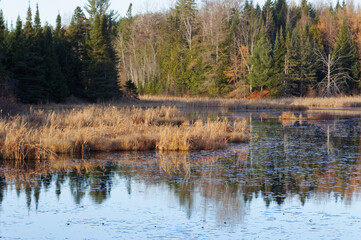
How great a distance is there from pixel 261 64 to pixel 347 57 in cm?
1314

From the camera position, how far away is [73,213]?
9.12 m

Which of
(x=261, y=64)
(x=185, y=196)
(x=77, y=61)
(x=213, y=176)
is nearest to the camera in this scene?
(x=185, y=196)

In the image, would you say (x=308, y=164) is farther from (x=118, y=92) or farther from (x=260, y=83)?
(x=260, y=83)

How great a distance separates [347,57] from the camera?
2579 inches

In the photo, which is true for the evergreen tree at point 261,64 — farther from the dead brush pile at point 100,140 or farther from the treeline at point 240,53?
the dead brush pile at point 100,140

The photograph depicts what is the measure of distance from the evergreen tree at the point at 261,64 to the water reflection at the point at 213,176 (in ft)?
139

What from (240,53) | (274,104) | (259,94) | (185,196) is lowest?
(185,196)

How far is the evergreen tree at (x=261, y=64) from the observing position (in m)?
60.1

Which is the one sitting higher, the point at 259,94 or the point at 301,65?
the point at 301,65

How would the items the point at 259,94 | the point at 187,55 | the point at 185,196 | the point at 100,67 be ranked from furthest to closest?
the point at 187,55
the point at 259,94
the point at 100,67
the point at 185,196

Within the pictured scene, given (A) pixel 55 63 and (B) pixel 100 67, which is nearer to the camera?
(A) pixel 55 63

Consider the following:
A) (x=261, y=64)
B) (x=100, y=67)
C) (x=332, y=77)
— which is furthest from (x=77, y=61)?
(x=332, y=77)

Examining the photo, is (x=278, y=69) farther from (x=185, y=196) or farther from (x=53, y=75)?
(x=185, y=196)

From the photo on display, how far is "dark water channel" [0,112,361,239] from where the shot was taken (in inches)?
318
